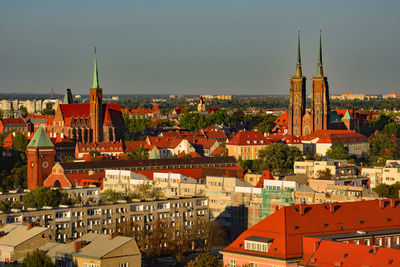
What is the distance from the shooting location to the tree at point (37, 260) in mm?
65812

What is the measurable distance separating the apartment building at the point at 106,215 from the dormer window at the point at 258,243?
86.4ft

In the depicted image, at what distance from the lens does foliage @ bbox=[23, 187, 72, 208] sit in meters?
104

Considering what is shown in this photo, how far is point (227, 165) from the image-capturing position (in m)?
146

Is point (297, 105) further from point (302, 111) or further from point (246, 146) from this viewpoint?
point (246, 146)

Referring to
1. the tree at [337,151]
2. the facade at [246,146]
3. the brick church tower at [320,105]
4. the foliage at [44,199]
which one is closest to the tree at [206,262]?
the foliage at [44,199]

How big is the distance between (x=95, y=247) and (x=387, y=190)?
56.5m

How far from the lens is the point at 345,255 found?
59.2 meters

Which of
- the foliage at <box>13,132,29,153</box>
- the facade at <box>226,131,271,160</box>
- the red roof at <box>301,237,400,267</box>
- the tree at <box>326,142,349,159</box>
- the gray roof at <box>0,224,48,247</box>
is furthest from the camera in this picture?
the foliage at <box>13,132,29,153</box>

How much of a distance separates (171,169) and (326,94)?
68721 mm

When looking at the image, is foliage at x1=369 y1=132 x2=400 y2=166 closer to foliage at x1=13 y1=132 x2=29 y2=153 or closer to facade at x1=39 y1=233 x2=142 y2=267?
foliage at x1=13 y1=132 x2=29 y2=153

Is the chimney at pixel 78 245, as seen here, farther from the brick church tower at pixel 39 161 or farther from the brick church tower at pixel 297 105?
the brick church tower at pixel 297 105

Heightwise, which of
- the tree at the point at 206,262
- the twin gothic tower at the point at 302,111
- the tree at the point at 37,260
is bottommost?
the tree at the point at 206,262

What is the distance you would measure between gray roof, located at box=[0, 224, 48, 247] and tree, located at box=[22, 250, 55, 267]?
5.42 meters

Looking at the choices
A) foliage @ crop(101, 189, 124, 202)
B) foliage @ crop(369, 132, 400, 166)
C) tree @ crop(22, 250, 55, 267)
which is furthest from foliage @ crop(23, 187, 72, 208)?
foliage @ crop(369, 132, 400, 166)
